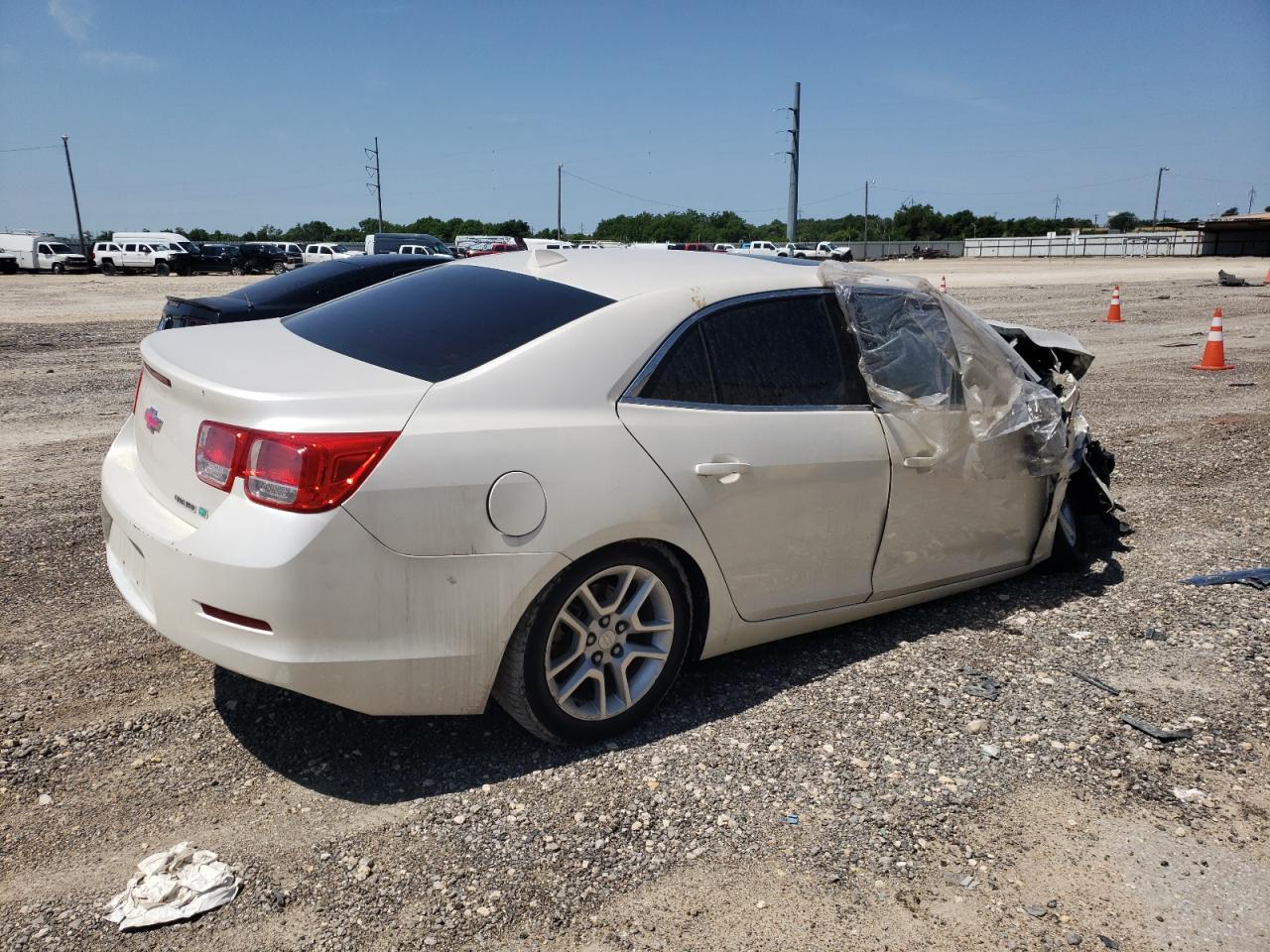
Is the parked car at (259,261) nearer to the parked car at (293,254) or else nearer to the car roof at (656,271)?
the parked car at (293,254)

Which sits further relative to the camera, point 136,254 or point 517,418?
point 136,254

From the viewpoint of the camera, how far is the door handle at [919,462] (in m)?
4.01

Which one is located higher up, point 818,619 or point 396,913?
point 818,619

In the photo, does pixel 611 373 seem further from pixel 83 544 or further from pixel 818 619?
pixel 83 544

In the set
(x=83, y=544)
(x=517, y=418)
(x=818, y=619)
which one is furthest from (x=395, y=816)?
(x=83, y=544)

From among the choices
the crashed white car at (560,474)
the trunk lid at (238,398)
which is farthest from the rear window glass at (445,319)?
the trunk lid at (238,398)

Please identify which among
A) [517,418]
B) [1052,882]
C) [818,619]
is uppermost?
[517,418]

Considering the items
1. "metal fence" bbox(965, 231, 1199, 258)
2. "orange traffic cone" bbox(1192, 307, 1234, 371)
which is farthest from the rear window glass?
"metal fence" bbox(965, 231, 1199, 258)

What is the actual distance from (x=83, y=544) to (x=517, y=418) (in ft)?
11.4

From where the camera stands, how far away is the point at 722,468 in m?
3.47

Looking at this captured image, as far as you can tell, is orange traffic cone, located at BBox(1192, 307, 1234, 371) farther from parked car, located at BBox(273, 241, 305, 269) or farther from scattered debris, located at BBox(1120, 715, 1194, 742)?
parked car, located at BBox(273, 241, 305, 269)

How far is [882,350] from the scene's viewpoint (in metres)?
4.05

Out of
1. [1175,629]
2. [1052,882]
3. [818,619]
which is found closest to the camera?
[1052,882]

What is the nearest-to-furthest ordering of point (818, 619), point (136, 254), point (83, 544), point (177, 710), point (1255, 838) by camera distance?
point (1255, 838)
point (177, 710)
point (818, 619)
point (83, 544)
point (136, 254)
